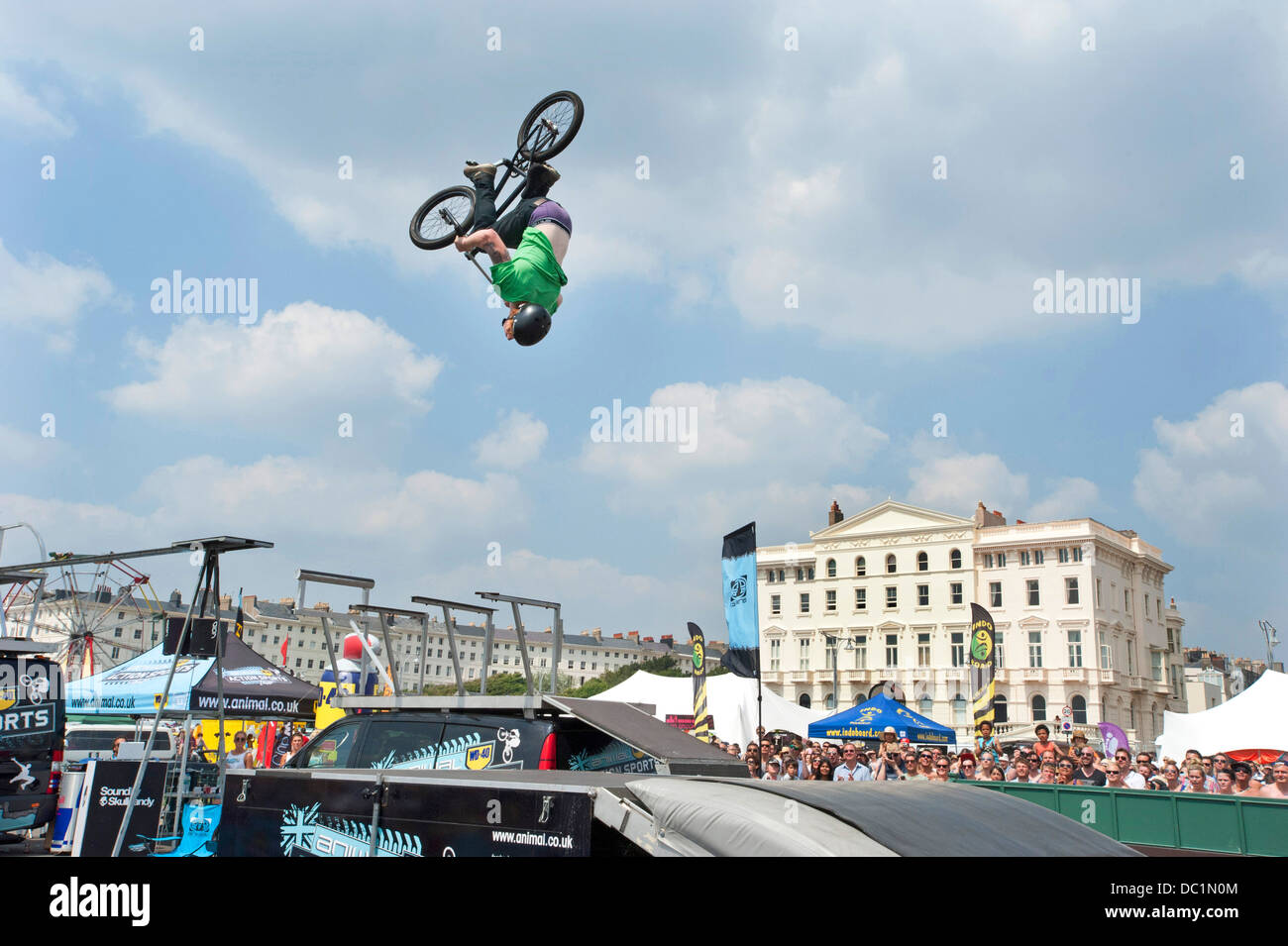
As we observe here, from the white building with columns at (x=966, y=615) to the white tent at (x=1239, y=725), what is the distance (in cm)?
4531

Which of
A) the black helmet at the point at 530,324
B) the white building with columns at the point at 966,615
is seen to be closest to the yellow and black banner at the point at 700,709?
the black helmet at the point at 530,324

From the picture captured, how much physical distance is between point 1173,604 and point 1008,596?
110 ft

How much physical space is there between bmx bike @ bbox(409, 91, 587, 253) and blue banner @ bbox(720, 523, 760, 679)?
19.2ft

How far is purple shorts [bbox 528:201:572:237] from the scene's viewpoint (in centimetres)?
1139

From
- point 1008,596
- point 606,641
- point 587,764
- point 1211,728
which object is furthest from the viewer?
point 606,641

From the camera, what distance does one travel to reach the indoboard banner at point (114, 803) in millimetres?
10930

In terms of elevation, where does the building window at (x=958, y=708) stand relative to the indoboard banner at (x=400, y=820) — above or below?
Result: below

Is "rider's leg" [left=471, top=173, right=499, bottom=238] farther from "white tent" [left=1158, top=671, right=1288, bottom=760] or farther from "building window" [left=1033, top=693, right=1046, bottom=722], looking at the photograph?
"building window" [left=1033, top=693, right=1046, bottom=722]

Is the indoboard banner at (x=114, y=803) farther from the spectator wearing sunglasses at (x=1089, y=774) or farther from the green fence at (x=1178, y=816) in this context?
the spectator wearing sunglasses at (x=1089, y=774)
